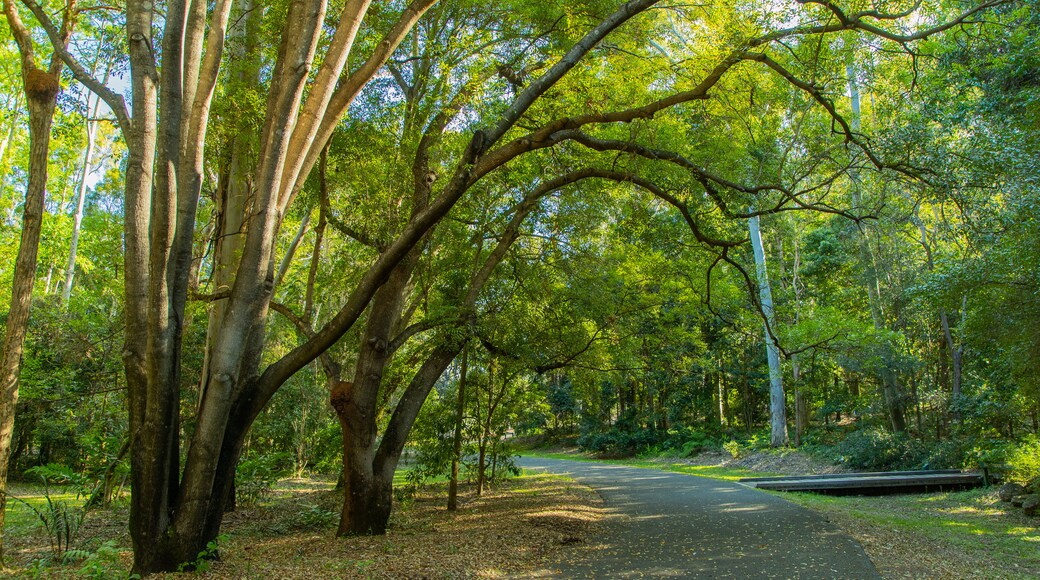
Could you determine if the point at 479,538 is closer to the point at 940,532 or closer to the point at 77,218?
the point at 940,532

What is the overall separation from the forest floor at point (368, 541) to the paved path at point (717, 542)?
1.88 ft

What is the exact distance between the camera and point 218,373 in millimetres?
5621

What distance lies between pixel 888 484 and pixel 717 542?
25.3 feet

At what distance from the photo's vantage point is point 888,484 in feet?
42.5

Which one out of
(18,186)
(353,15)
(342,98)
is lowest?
(342,98)

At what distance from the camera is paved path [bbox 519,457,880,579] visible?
6254mm

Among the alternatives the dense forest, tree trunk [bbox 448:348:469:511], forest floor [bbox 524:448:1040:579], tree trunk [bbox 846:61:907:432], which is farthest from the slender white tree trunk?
tree trunk [bbox 846:61:907:432]

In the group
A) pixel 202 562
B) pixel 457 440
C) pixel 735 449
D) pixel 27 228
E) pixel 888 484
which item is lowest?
pixel 735 449

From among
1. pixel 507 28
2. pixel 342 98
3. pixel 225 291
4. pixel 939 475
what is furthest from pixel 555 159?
pixel 939 475

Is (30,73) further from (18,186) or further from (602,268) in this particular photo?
(18,186)

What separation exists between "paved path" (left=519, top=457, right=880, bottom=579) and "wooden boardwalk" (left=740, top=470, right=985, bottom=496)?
1841 millimetres

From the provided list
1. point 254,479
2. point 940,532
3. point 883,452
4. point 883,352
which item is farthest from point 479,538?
point 883,352

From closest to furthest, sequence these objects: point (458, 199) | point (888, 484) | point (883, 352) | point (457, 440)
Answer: point (458, 199) < point (457, 440) < point (888, 484) < point (883, 352)

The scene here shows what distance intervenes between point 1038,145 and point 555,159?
Answer: 651 centimetres
